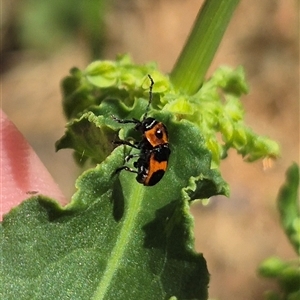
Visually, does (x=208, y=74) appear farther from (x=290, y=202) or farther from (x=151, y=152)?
(x=151, y=152)

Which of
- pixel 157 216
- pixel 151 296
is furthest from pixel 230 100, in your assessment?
pixel 151 296

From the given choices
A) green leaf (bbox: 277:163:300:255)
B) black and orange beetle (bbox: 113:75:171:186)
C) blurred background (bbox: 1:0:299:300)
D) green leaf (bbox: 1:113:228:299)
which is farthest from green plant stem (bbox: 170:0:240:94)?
blurred background (bbox: 1:0:299:300)

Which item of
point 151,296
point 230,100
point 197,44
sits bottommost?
point 151,296

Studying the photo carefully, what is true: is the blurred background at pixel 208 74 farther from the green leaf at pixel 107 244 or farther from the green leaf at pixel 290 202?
the green leaf at pixel 107 244

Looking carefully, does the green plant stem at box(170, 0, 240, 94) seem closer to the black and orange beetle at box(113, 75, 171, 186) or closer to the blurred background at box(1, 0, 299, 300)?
the black and orange beetle at box(113, 75, 171, 186)

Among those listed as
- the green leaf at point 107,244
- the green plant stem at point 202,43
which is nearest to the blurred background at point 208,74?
the green plant stem at point 202,43

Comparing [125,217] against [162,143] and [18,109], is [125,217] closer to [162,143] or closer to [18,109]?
[162,143]
